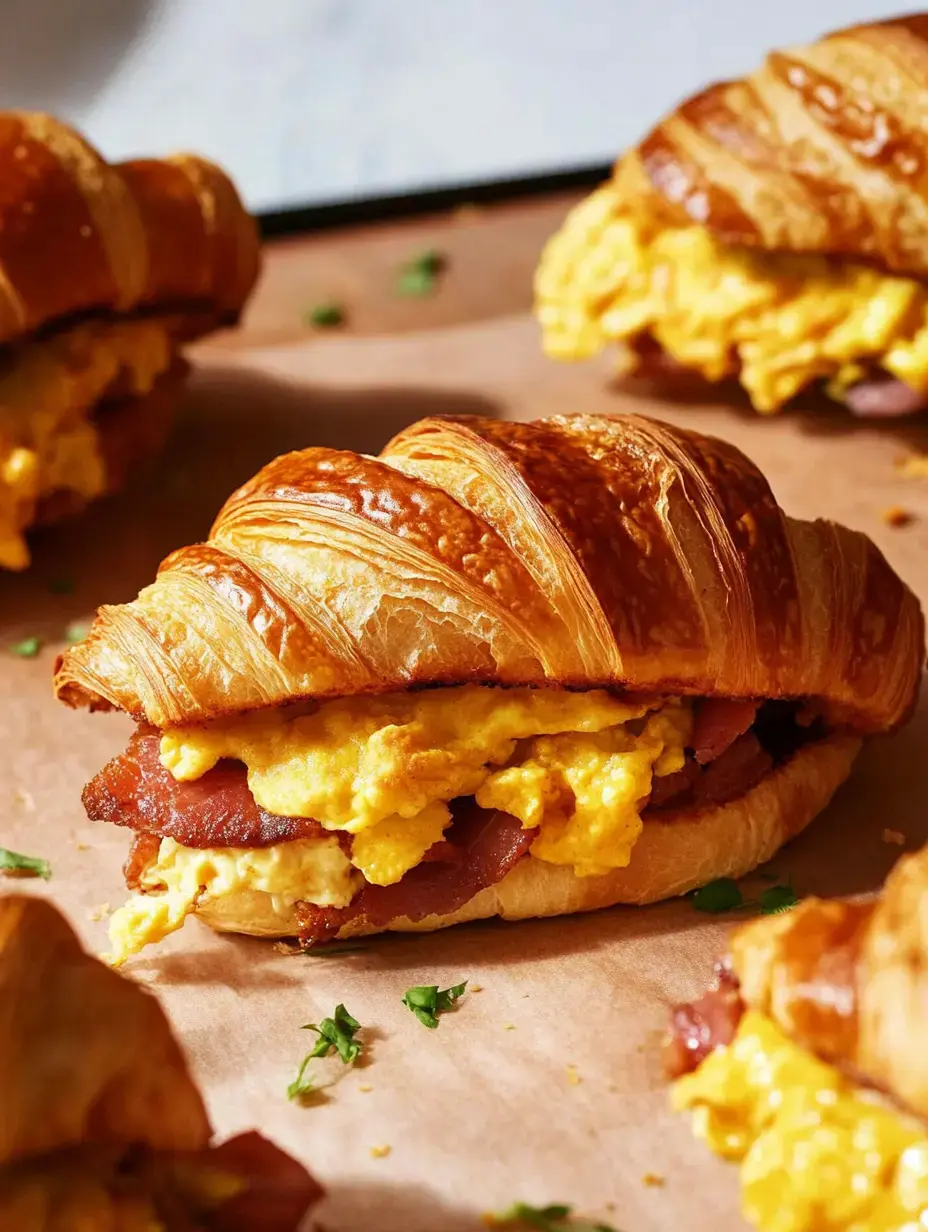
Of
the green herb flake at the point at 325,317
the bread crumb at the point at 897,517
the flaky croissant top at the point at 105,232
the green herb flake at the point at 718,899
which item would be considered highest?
the flaky croissant top at the point at 105,232

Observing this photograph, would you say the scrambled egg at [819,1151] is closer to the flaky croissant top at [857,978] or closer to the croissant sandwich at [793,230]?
the flaky croissant top at [857,978]

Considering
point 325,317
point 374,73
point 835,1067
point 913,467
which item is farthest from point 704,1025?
point 374,73

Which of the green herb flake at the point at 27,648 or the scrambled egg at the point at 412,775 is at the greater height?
the scrambled egg at the point at 412,775

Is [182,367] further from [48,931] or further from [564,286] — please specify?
[48,931]

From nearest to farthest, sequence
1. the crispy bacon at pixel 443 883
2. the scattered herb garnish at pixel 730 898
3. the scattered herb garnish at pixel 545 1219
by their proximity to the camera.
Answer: the scattered herb garnish at pixel 545 1219
the crispy bacon at pixel 443 883
the scattered herb garnish at pixel 730 898

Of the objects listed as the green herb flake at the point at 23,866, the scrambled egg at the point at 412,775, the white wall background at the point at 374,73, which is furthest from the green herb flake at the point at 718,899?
the white wall background at the point at 374,73

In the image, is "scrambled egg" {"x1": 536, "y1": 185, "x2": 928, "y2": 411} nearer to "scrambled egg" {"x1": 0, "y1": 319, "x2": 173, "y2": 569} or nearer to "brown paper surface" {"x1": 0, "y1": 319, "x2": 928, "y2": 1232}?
"brown paper surface" {"x1": 0, "y1": 319, "x2": 928, "y2": 1232}
